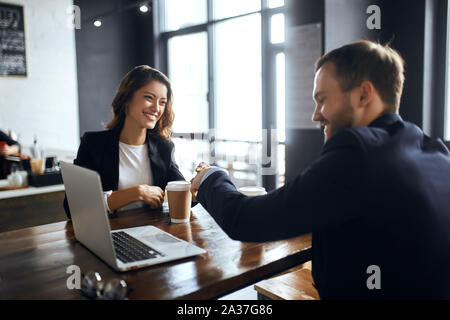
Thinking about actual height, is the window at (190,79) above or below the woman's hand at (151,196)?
above

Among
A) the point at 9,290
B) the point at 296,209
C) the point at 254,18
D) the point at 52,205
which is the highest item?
the point at 254,18

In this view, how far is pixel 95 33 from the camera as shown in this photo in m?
5.67

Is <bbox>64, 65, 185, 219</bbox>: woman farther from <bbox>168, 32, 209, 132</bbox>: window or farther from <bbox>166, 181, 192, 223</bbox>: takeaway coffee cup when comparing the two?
<bbox>168, 32, 209, 132</bbox>: window

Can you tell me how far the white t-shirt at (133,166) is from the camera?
2002mm

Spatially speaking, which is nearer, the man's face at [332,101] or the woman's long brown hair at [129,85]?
the man's face at [332,101]

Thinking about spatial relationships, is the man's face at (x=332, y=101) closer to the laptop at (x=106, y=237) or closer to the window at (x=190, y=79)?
the laptop at (x=106, y=237)

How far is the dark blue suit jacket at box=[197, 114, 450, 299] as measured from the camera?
90 cm

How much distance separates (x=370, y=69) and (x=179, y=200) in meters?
0.77

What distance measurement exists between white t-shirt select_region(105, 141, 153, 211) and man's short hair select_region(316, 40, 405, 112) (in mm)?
1231

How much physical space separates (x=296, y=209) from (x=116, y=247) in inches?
21.1

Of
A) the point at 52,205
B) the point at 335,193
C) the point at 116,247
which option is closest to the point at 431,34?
the point at 335,193

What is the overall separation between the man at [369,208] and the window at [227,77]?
307cm

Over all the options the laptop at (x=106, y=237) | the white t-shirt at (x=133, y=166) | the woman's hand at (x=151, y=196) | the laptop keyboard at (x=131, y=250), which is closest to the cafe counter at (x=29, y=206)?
the white t-shirt at (x=133, y=166)

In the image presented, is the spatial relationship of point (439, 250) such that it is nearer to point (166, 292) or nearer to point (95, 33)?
point (166, 292)
